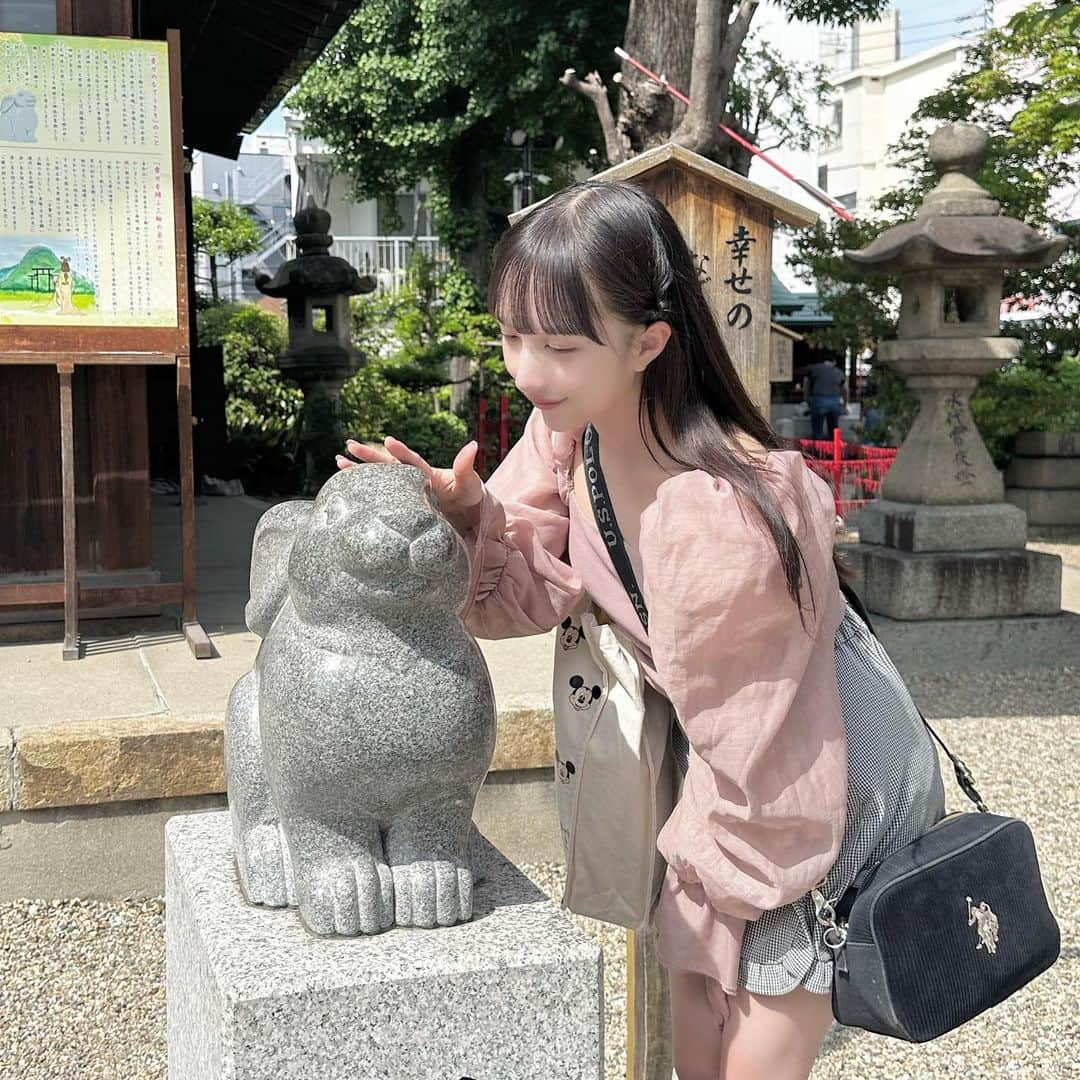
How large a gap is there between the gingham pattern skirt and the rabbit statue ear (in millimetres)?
788

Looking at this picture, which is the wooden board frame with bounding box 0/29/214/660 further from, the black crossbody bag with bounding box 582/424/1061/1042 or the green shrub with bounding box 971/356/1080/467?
the green shrub with bounding box 971/356/1080/467

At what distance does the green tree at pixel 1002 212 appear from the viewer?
1002 centimetres

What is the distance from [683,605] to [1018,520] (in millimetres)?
5830

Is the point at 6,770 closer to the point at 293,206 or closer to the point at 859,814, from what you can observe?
the point at 859,814

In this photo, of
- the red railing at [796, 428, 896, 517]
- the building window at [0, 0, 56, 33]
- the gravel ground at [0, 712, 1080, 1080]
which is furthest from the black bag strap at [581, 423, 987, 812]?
the red railing at [796, 428, 896, 517]

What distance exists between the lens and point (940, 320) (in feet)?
22.4

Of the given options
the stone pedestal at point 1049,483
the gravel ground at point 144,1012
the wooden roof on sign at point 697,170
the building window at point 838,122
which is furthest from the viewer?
the building window at point 838,122

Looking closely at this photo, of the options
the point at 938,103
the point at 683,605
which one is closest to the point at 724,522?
the point at 683,605

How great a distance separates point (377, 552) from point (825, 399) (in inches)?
661

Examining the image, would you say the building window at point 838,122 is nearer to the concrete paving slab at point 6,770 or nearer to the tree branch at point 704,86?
the tree branch at point 704,86

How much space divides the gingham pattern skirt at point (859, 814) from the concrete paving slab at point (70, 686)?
102 inches

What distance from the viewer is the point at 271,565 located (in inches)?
72.6


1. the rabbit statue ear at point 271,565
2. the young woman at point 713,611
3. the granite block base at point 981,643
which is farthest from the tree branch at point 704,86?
the rabbit statue ear at point 271,565

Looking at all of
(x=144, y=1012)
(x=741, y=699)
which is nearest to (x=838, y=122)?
(x=144, y=1012)
